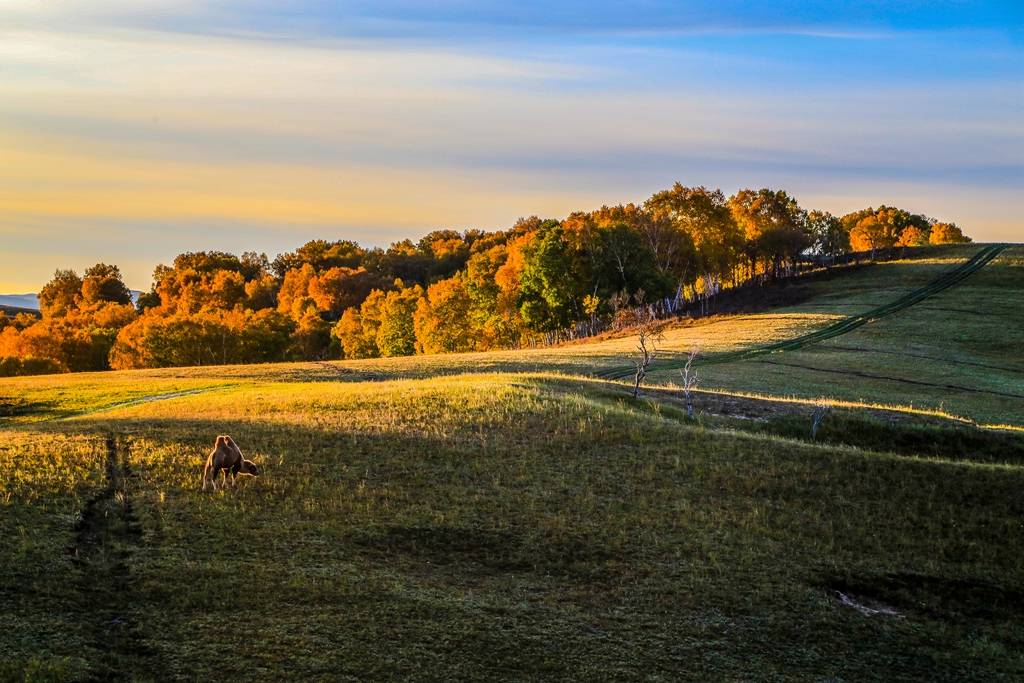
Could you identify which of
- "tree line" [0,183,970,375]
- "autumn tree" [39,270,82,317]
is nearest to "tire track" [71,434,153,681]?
"tree line" [0,183,970,375]

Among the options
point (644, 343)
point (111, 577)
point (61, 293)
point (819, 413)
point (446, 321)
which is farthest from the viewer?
point (61, 293)

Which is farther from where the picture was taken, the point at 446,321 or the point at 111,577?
the point at 446,321

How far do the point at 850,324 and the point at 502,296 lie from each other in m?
42.6

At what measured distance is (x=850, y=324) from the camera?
89250 mm

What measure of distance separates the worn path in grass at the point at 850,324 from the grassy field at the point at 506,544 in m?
24.5

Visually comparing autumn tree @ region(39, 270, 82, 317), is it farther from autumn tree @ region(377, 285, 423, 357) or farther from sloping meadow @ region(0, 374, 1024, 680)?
sloping meadow @ region(0, 374, 1024, 680)

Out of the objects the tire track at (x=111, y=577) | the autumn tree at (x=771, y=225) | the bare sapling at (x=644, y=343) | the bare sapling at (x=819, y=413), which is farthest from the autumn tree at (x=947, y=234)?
the tire track at (x=111, y=577)

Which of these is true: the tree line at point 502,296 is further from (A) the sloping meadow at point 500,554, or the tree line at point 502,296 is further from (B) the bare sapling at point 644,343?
(A) the sloping meadow at point 500,554

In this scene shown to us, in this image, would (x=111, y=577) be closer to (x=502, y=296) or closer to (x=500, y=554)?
(x=500, y=554)

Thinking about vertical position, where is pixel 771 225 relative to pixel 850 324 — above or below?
above

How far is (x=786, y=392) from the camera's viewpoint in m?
54.1

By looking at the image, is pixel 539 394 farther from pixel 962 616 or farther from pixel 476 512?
pixel 962 616

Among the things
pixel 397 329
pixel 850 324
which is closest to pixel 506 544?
pixel 850 324

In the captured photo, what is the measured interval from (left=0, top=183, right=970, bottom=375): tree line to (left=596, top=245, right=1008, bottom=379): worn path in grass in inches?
744
